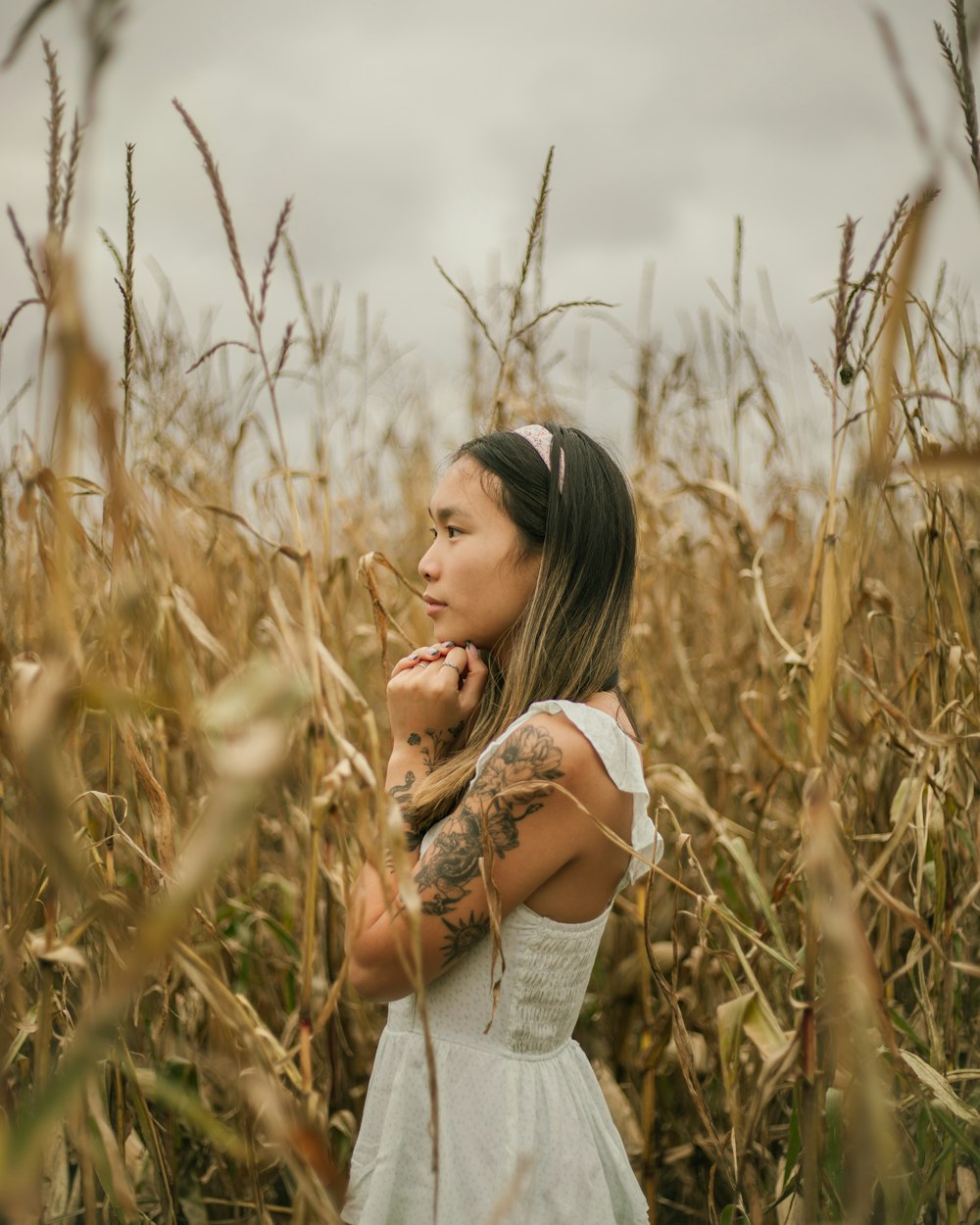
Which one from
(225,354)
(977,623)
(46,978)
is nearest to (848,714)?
(977,623)

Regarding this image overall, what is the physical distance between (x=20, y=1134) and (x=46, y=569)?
75 centimetres

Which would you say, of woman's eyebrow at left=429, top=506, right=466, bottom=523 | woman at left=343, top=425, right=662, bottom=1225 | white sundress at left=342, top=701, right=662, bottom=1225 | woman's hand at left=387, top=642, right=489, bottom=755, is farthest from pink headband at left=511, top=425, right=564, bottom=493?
white sundress at left=342, top=701, right=662, bottom=1225

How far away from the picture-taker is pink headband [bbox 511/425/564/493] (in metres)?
1.51

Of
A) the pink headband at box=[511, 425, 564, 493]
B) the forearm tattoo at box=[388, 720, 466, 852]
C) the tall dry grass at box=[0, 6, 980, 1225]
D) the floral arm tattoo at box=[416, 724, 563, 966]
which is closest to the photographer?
the tall dry grass at box=[0, 6, 980, 1225]

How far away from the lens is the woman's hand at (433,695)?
1.43 metres

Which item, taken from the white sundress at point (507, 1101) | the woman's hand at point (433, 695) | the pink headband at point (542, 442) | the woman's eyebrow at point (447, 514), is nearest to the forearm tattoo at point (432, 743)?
the woman's hand at point (433, 695)

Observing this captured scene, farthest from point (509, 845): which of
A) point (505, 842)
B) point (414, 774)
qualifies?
point (414, 774)

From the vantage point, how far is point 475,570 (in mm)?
1459

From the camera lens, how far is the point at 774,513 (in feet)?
8.63

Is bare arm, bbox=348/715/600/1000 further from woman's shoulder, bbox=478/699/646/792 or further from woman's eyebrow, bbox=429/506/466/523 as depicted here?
woman's eyebrow, bbox=429/506/466/523

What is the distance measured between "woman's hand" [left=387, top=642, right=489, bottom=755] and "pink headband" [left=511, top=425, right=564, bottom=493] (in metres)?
0.31

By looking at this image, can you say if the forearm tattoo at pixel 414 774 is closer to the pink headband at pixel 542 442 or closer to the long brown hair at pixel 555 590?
the long brown hair at pixel 555 590

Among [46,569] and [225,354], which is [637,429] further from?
[46,569]

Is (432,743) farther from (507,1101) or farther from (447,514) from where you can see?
(507,1101)
